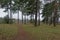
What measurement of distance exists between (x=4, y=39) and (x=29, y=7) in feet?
111

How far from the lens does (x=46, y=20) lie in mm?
53312

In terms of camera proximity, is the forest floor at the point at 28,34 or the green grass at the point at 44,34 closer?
the forest floor at the point at 28,34

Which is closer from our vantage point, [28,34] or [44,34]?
[28,34]

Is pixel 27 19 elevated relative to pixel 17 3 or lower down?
lower down

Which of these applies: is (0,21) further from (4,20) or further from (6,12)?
(6,12)

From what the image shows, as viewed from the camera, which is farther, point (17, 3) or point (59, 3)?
point (17, 3)

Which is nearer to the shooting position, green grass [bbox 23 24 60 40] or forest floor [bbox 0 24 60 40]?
forest floor [bbox 0 24 60 40]

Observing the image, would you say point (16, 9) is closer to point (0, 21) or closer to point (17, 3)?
point (17, 3)

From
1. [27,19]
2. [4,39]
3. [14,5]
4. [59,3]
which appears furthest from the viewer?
[27,19]

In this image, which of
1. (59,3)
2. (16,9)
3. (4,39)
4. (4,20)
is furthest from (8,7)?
(4,39)

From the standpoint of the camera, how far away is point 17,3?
47.9 meters

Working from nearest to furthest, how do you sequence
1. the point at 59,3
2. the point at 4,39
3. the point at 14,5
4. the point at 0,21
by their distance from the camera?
1. the point at 4,39
2. the point at 59,3
3. the point at 0,21
4. the point at 14,5

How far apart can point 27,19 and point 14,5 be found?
9.05 m

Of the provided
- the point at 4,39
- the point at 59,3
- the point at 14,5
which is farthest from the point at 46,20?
the point at 4,39
